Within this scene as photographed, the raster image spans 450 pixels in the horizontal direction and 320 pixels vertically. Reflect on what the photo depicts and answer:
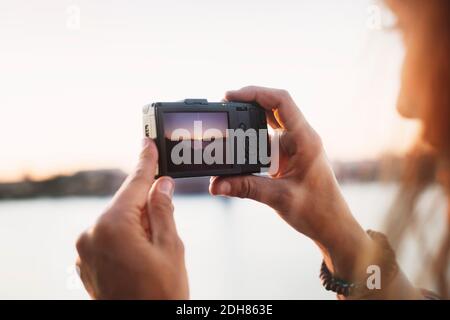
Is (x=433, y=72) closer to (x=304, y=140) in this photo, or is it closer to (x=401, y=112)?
(x=401, y=112)

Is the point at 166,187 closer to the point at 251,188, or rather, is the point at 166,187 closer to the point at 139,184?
the point at 139,184

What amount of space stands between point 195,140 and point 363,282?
1.44 ft

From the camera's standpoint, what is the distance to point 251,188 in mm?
885

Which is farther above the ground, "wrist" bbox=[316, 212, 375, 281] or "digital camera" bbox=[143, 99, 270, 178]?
"digital camera" bbox=[143, 99, 270, 178]

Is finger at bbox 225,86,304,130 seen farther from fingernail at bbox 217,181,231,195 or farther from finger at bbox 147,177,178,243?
finger at bbox 147,177,178,243

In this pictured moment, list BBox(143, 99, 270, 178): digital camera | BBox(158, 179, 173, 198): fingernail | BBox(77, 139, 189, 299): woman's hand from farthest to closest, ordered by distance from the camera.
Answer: BBox(143, 99, 270, 178): digital camera, BBox(158, 179, 173, 198): fingernail, BBox(77, 139, 189, 299): woman's hand

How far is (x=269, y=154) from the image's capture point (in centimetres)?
92

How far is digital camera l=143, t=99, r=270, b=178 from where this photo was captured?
80cm

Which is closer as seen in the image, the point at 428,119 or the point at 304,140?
the point at 428,119

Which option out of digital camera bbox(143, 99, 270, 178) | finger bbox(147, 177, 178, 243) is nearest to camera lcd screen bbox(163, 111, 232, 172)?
digital camera bbox(143, 99, 270, 178)

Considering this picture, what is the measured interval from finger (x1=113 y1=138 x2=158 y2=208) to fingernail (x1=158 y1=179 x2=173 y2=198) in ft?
0.07
